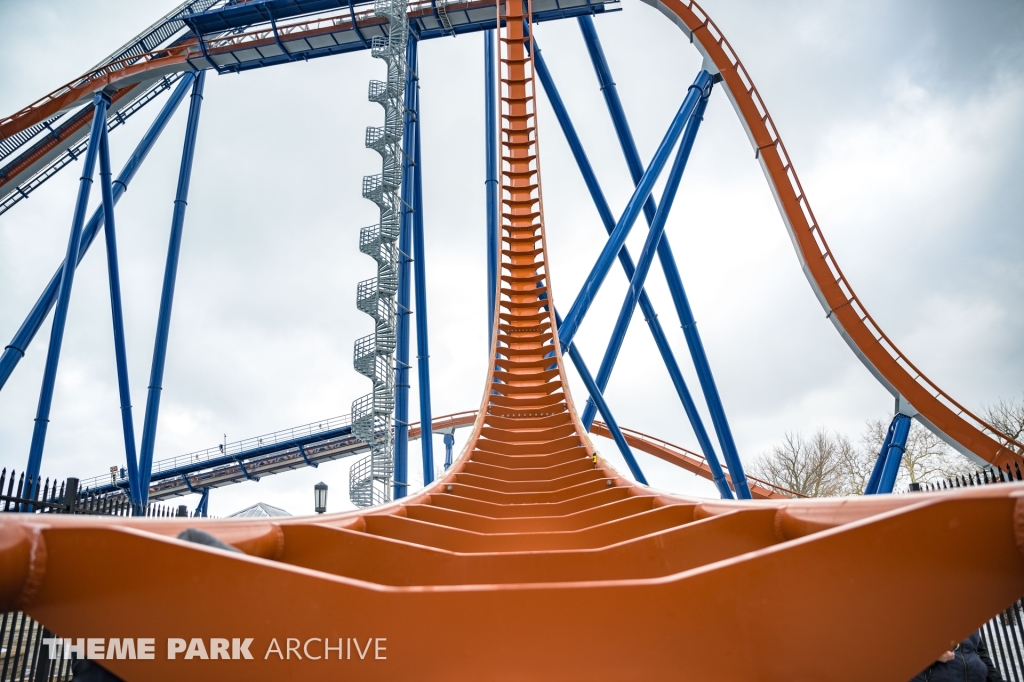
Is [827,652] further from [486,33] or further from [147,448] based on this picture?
[486,33]

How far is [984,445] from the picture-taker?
6.84m

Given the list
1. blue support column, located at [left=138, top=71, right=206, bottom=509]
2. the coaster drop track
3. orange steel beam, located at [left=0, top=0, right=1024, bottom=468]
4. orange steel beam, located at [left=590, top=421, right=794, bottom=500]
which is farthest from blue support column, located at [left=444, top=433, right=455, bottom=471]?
the coaster drop track

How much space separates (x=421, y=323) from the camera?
10.2m

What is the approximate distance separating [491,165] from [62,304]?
5.83 m

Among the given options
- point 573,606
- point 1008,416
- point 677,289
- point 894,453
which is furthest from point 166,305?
point 1008,416

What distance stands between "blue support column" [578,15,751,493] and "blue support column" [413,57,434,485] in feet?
10.5

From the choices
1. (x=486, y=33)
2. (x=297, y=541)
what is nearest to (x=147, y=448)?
(x=486, y=33)

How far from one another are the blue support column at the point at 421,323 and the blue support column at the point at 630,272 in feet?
8.41

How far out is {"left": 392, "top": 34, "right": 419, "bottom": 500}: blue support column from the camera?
9875 mm

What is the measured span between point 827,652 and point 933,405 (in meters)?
6.84

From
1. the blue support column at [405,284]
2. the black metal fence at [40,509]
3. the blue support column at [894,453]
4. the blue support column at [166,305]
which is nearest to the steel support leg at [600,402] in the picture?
the blue support column at [894,453]

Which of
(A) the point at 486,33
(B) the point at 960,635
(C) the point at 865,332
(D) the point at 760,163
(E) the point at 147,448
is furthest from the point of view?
(A) the point at 486,33

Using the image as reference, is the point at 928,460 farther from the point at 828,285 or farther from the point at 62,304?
the point at 62,304

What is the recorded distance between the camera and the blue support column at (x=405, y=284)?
9.88m
